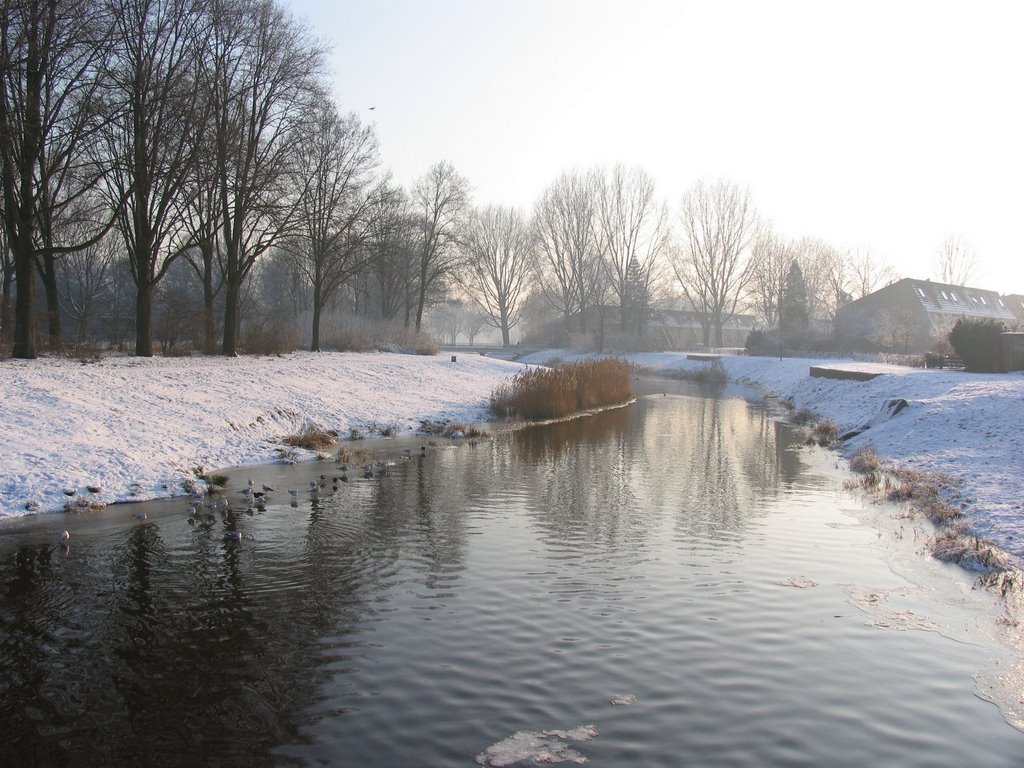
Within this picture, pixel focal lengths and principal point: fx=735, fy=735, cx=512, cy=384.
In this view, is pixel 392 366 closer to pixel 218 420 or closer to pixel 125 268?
pixel 218 420

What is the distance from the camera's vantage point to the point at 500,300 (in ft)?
282

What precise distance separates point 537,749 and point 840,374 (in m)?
28.9

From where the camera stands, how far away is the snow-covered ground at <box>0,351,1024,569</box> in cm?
1204

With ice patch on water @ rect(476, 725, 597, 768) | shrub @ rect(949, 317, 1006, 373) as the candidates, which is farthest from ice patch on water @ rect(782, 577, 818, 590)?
shrub @ rect(949, 317, 1006, 373)

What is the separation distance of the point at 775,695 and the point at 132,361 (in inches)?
814

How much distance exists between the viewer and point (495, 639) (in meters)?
7.00

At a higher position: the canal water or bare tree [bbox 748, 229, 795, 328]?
bare tree [bbox 748, 229, 795, 328]

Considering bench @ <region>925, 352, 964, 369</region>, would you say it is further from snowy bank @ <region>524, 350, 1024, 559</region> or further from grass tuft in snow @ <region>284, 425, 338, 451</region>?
grass tuft in snow @ <region>284, 425, 338, 451</region>

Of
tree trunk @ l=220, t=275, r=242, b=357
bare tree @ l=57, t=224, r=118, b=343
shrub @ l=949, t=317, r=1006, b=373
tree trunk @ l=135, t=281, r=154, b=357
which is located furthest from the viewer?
bare tree @ l=57, t=224, r=118, b=343

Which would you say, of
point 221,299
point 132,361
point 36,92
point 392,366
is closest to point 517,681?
point 132,361

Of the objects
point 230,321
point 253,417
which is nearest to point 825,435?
point 253,417

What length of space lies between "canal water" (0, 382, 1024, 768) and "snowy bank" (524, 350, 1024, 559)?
4.18 feet

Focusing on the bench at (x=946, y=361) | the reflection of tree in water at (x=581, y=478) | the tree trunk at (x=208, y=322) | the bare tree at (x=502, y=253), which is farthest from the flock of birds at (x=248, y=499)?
the bare tree at (x=502, y=253)

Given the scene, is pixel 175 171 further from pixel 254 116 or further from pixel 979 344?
pixel 979 344
